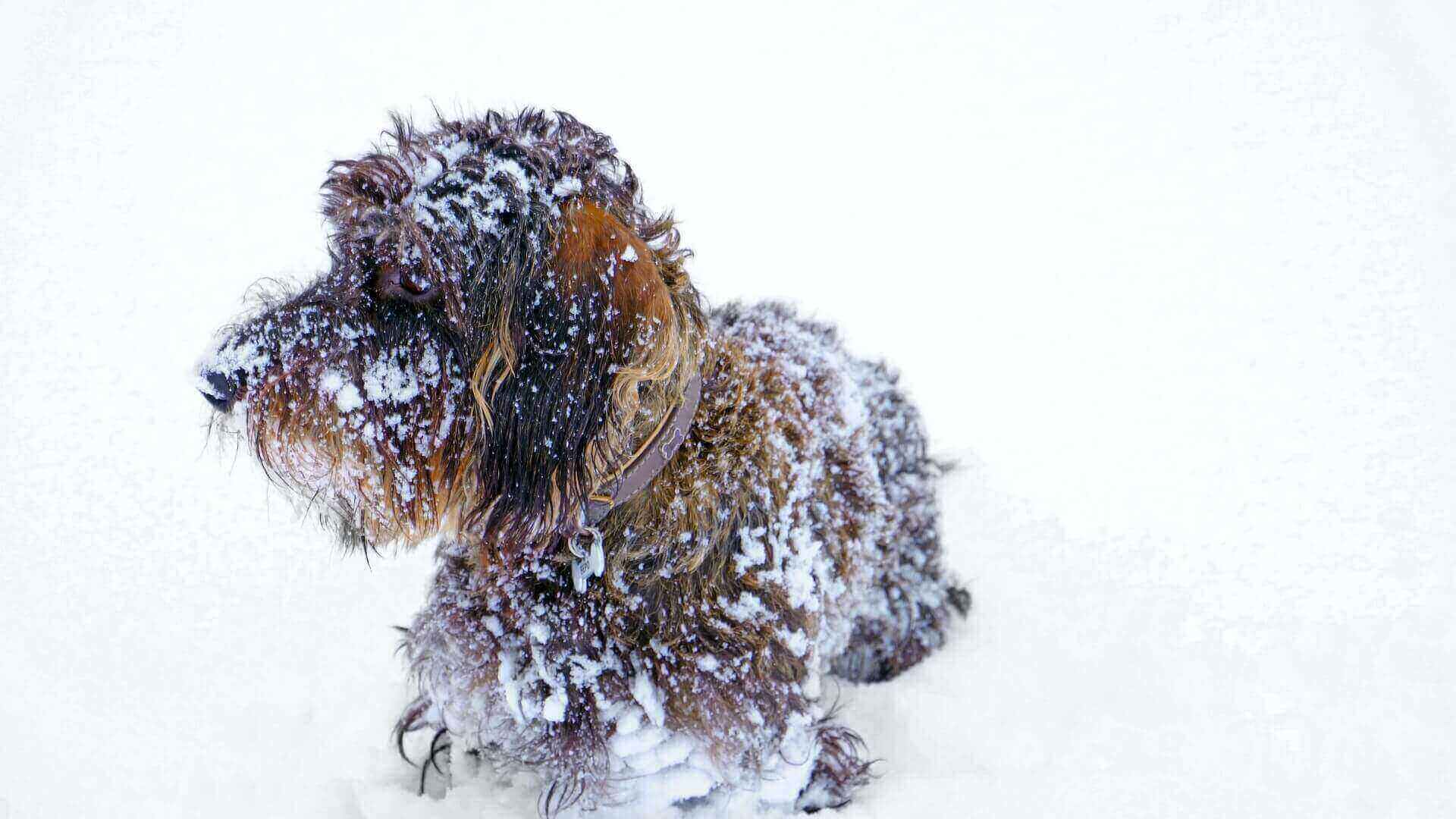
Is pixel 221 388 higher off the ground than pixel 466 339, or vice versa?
pixel 466 339

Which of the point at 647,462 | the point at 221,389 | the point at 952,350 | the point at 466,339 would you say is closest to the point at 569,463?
the point at 647,462

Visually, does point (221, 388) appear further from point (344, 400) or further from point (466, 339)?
point (466, 339)

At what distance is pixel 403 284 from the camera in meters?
1.83

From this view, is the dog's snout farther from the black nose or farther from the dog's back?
the dog's back

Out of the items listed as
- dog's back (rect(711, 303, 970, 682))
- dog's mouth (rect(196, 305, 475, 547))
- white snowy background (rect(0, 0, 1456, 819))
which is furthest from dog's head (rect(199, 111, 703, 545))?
white snowy background (rect(0, 0, 1456, 819))

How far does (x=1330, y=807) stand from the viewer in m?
2.61

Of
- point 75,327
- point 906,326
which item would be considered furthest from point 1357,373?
point 75,327

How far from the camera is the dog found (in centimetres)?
184

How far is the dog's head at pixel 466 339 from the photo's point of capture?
72.0 inches

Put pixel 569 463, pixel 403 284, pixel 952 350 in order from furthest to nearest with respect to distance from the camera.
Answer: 1. pixel 952 350
2. pixel 569 463
3. pixel 403 284

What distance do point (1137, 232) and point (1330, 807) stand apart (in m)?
4.65

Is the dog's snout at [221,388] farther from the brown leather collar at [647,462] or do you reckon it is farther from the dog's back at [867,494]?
the dog's back at [867,494]

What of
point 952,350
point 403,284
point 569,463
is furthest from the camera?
point 952,350

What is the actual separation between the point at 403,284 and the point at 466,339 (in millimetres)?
172
